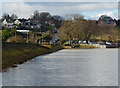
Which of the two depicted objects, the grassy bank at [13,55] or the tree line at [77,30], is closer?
the grassy bank at [13,55]

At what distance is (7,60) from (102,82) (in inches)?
990

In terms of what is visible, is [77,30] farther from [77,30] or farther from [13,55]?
[13,55]

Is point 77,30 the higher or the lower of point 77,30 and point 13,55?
the lower

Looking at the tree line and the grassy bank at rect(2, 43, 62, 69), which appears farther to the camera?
the tree line

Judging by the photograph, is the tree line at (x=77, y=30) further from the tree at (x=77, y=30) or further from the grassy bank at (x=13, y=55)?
the grassy bank at (x=13, y=55)

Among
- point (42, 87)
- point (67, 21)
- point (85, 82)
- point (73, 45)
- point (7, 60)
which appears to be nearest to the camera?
point (42, 87)

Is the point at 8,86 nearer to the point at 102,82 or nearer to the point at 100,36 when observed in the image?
the point at 102,82

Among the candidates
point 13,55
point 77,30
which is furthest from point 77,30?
point 13,55

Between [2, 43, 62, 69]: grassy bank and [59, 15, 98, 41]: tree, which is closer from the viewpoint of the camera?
[2, 43, 62, 69]: grassy bank

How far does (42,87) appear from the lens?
2730cm

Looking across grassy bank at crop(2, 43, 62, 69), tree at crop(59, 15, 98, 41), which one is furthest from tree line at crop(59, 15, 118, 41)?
grassy bank at crop(2, 43, 62, 69)

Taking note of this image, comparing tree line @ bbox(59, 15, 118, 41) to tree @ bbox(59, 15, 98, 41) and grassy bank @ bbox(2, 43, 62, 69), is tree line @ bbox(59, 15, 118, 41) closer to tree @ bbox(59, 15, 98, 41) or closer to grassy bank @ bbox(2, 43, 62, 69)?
tree @ bbox(59, 15, 98, 41)

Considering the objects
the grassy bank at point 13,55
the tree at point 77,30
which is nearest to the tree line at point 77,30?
the tree at point 77,30

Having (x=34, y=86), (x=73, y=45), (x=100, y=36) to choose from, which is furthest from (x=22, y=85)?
(x=100, y=36)
